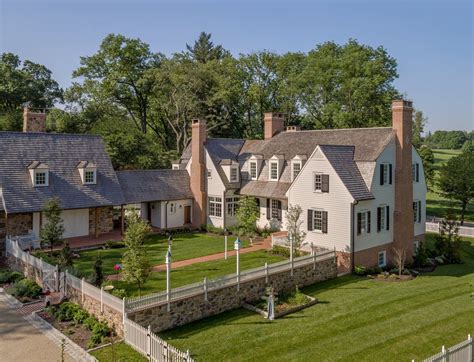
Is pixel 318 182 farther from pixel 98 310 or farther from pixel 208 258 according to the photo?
pixel 98 310

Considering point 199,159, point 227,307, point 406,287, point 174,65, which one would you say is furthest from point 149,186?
point 174,65

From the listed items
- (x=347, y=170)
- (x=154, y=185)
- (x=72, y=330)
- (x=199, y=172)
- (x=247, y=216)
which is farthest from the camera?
(x=199, y=172)

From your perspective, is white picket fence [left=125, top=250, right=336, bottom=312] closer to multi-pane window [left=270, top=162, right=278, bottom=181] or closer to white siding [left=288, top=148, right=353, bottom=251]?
white siding [left=288, top=148, right=353, bottom=251]

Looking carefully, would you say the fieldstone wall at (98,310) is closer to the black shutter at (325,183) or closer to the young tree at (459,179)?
the black shutter at (325,183)

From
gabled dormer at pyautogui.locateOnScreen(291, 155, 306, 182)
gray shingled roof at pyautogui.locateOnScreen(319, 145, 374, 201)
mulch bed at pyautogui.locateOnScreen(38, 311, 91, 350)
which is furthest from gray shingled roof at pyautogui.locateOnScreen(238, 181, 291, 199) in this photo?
mulch bed at pyautogui.locateOnScreen(38, 311, 91, 350)

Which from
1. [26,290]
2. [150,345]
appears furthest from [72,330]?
[26,290]

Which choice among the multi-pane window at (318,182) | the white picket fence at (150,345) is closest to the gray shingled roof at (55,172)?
the multi-pane window at (318,182)
